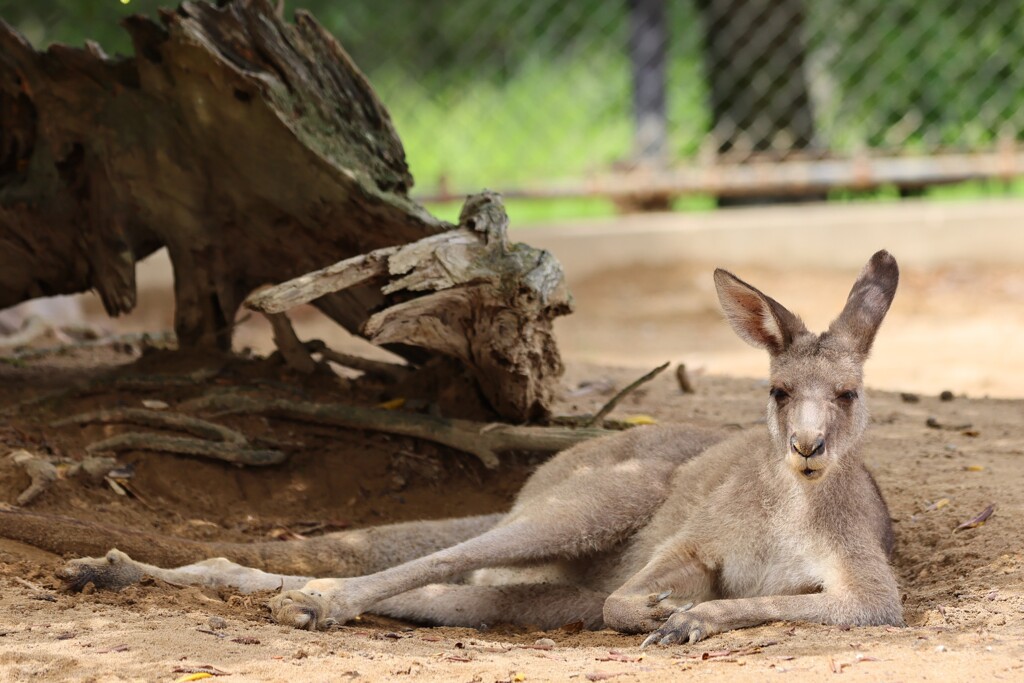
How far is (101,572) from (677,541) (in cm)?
187

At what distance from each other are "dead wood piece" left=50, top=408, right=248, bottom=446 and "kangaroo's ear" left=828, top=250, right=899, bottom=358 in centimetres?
257

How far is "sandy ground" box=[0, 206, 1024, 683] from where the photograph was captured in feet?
11.3

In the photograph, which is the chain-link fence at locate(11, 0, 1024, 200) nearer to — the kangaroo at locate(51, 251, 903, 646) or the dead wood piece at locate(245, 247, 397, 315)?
the dead wood piece at locate(245, 247, 397, 315)

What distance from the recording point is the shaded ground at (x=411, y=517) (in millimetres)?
3441

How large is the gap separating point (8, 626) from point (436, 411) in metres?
2.40

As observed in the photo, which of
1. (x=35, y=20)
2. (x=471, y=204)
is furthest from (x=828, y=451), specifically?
(x=35, y=20)

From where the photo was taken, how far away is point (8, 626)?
3.69 metres

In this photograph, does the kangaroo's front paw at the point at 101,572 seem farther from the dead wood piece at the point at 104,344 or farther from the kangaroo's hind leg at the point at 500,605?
the dead wood piece at the point at 104,344

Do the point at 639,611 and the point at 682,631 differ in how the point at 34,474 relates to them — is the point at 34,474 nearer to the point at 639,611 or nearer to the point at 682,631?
the point at 639,611

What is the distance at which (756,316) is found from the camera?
174 inches

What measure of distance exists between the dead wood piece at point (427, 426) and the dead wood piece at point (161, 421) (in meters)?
0.16

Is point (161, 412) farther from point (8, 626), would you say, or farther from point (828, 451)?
point (828, 451)

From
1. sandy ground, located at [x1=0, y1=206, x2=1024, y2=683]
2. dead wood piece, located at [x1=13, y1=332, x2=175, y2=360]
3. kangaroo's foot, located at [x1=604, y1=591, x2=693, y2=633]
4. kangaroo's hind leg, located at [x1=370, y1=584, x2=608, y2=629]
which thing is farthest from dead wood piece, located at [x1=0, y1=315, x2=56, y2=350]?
kangaroo's foot, located at [x1=604, y1=591, x2=693, y2=633]

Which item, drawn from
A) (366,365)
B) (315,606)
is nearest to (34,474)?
(315,606)
